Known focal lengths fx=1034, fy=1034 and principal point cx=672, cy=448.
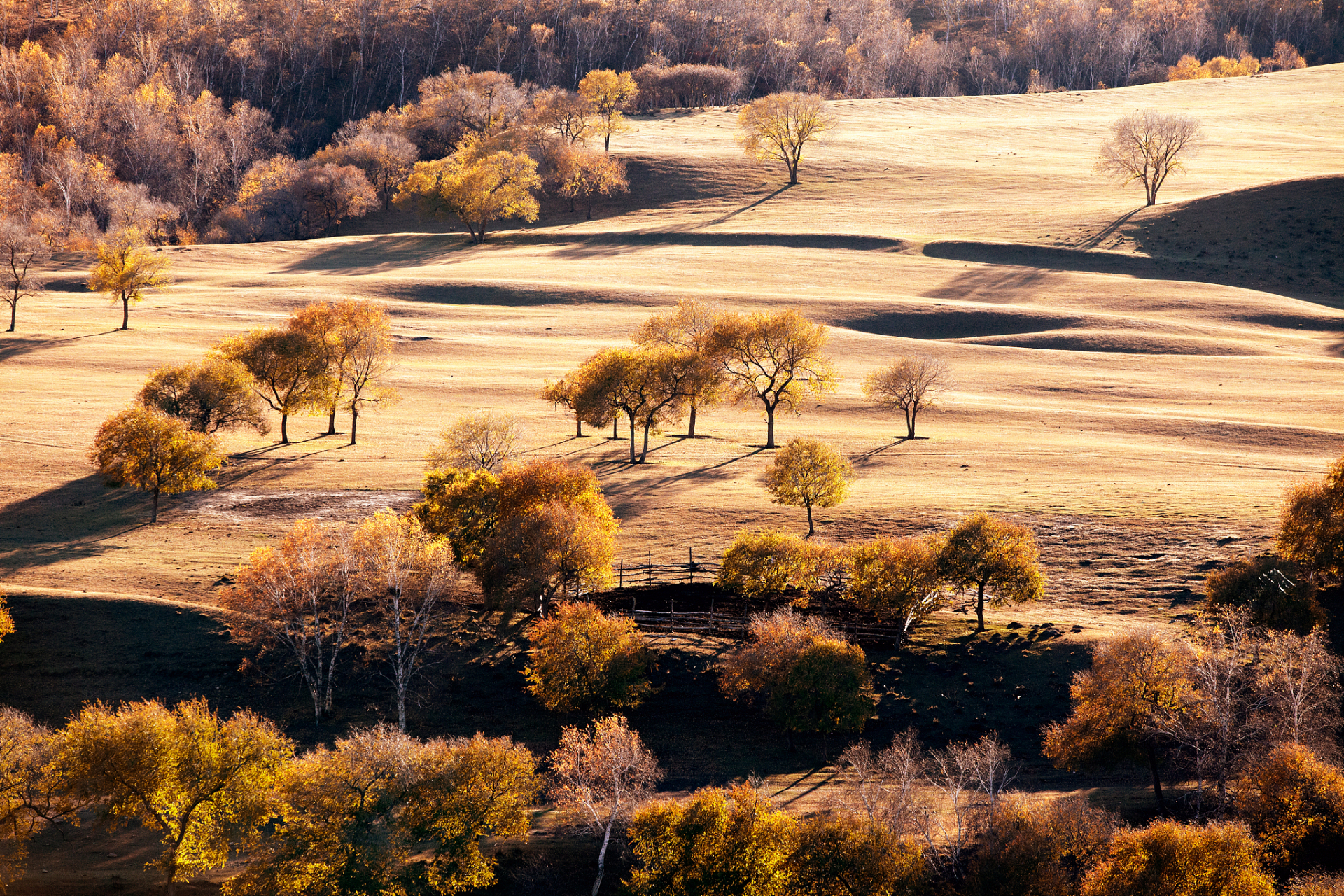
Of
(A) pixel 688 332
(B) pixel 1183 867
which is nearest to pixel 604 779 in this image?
(B) pixel 1183 867

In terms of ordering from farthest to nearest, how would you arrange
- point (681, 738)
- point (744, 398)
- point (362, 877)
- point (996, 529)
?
point (744, 398)
point (996, 529)
point (681, 738)
point (362, 877)

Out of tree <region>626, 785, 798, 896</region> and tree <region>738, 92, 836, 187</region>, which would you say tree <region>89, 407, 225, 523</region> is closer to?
tree <region>626, 785, 798, 896</region>

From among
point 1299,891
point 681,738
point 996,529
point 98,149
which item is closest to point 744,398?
point 996,529

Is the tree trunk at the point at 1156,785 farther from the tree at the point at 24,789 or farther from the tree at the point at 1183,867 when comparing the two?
the tree at the point at 24,789

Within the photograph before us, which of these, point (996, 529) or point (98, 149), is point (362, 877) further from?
point (98, 149)

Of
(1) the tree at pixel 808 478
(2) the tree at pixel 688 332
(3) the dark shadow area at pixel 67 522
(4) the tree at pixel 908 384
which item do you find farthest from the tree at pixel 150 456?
(4) the tree at pixel 908 384

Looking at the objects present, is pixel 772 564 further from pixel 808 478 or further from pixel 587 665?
pixel 587 665
